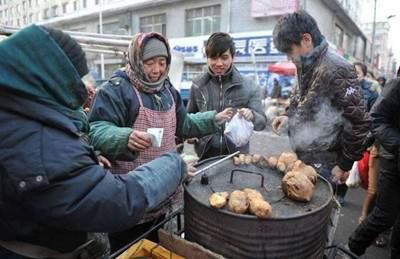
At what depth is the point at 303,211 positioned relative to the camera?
62.5 inches

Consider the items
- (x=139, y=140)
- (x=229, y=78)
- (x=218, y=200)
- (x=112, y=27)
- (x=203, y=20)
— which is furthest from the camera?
(x=112, y=27)

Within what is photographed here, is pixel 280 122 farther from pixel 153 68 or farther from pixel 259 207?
pixel 259 207

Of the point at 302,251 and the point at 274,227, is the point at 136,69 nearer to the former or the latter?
the point at 274,227

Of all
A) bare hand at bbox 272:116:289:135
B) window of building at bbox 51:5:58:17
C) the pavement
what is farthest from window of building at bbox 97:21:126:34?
bare hand at bbox 272:116:289:135

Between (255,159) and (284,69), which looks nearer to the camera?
A: (255,159)

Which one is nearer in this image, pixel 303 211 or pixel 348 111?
pixel 303 211

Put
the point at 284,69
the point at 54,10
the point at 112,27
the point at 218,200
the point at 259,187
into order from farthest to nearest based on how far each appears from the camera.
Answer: the point at 54,10
the point at 112,27
the point at 284,69
the point at 259,187
the point at 218,200

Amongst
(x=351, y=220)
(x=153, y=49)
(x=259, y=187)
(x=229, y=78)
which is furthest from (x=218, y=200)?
(x=351, y=220)

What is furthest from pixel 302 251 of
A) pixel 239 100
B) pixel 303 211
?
pixel 239 100

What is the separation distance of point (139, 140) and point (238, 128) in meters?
1.14

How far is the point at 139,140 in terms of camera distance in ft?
5.81

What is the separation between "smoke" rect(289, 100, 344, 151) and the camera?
2406mm

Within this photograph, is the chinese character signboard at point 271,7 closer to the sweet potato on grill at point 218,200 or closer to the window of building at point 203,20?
the window of building at point 203,20

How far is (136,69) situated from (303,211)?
4.56 feet
